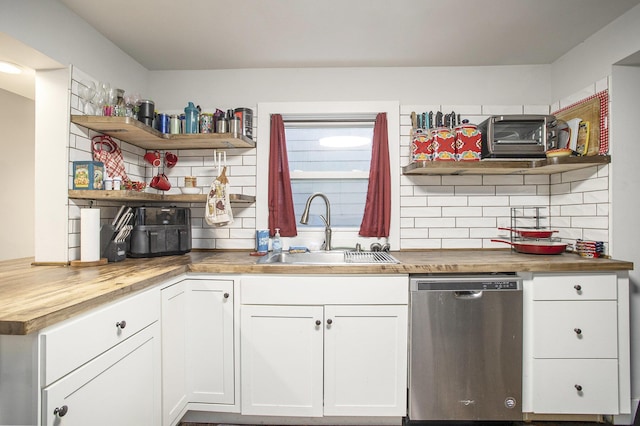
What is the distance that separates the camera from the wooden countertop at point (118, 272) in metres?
1.02

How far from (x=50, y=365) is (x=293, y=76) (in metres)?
2.24

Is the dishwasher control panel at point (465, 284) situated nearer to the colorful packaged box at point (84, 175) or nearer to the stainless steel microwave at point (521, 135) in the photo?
the stainless steel microwave at point (521, 135)

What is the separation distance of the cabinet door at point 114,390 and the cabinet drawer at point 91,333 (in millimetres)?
32

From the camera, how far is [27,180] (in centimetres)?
266

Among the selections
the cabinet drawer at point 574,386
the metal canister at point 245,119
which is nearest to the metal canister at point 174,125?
the metal canister at point 245,119

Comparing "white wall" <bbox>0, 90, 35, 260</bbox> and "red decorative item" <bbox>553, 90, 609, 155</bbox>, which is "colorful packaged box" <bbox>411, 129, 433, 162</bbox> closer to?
"red decorative item" <bbox>553, 90, 609, 155</bbox>

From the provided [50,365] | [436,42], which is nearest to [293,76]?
[436,42]

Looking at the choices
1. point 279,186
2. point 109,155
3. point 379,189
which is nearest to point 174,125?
point 109,155

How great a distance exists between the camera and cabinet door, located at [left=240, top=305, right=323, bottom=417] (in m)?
1.81

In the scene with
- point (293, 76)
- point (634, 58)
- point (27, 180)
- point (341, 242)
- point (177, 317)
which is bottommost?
point (177, 317)

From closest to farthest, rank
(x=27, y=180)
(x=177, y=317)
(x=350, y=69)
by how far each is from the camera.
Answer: (x=177, y=317) < (x=350, y=69) < (x=27, y=180)

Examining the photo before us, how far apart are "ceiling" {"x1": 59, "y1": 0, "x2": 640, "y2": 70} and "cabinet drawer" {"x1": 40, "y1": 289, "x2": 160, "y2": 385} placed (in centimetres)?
157

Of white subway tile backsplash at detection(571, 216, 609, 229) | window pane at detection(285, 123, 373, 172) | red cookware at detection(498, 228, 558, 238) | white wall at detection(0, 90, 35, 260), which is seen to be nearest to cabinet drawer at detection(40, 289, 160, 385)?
window pane at detection(285, 123, 373, 172)

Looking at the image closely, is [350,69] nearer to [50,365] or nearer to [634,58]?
[634,58]
